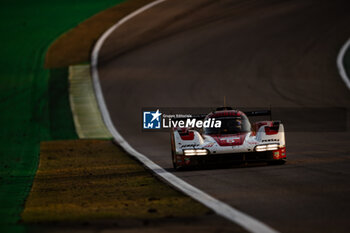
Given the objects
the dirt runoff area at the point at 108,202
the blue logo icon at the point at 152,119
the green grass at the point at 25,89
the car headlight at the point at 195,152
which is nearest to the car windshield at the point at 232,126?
the car headlight at the point at 195,152

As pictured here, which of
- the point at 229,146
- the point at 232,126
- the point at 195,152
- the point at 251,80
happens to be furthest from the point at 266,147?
the point at 251,80

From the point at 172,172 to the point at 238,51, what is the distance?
24051 millimetres

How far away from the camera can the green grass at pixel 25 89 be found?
13.5m

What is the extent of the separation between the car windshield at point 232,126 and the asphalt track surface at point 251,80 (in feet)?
4.05

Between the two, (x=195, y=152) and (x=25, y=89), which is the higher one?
(x=25, y=89)

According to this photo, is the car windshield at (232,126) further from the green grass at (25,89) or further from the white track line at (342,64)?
the white track line at (342,64)

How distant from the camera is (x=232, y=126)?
1442 cm

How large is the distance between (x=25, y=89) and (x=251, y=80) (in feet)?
37.8

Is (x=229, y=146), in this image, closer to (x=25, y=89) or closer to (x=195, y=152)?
(x=195, y=152)

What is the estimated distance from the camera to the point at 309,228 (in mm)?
Result: 6582

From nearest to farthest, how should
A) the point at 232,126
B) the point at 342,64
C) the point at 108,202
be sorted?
1. the point at 108,202
2. the point at 232,126
3. the point at 342,64

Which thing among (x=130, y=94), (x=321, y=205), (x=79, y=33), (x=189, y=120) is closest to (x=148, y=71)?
(x=130, y=94)

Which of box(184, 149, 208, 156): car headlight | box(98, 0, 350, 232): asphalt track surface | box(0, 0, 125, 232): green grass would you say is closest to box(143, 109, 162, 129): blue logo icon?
box(98, 0, 350, 232): asphalt track surface

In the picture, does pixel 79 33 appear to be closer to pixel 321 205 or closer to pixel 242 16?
pixel 242 16
